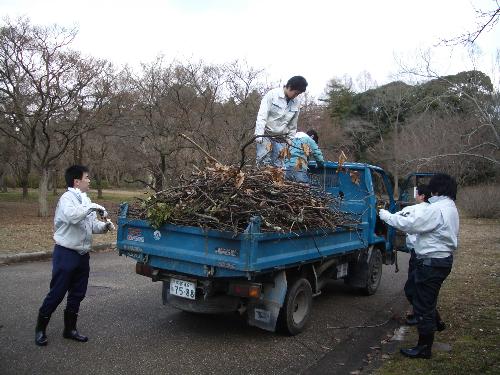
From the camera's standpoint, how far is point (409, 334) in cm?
578

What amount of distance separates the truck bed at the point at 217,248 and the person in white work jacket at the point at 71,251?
18.2 inches

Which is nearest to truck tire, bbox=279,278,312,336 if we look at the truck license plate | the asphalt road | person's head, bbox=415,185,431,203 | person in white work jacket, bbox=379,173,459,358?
the asphalt road

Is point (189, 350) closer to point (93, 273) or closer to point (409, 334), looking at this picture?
point (409, 334)

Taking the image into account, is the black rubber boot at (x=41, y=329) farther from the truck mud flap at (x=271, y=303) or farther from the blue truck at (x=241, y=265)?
the truck mud flap at (x=271, y=303)

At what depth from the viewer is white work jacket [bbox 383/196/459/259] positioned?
481cm

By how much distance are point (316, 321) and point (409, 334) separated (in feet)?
3.79

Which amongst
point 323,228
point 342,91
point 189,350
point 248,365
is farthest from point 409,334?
point 342,91

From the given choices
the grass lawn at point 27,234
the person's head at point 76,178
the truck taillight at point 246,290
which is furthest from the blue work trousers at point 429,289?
the grass lawn at point 27,234

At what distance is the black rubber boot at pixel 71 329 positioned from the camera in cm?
491

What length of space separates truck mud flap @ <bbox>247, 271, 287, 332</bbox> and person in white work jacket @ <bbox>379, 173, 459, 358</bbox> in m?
1.34

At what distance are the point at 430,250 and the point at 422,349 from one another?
1.00 metres

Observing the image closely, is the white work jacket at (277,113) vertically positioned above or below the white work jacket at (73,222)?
above

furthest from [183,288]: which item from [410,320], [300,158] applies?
[410,320]

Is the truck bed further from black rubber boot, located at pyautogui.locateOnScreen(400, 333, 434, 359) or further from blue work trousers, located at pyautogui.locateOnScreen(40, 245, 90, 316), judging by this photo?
black rubber boot, located at pyautogui.locateOnScreen(400, 333, 434, 359)
